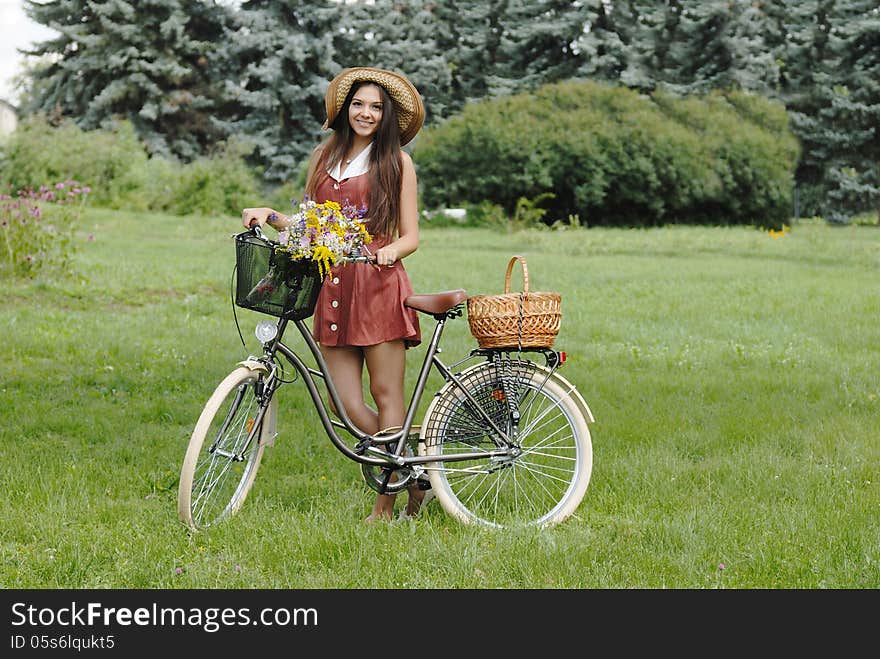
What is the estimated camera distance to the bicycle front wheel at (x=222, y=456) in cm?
399

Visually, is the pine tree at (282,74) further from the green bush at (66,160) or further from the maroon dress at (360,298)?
the maroon dress at (360,298)

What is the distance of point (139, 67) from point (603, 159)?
15624 mm

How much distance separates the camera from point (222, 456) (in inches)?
166

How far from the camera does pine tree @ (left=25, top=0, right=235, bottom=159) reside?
33031 millimetres

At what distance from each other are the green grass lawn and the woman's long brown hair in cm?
128

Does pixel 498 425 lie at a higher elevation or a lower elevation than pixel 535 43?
higher

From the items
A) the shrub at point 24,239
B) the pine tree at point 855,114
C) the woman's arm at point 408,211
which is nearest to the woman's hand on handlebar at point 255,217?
the woman's arm at point 408,211

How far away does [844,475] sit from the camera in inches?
203

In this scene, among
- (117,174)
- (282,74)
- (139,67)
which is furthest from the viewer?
(282,74)

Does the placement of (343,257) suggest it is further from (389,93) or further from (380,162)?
(389,93)

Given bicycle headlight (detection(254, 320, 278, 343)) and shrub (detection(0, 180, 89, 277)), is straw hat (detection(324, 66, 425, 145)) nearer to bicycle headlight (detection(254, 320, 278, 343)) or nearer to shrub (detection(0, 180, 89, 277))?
bicycle headlight (detection(254, 320, 278, 343))

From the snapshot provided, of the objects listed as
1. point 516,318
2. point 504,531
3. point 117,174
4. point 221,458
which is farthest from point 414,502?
point 117,174

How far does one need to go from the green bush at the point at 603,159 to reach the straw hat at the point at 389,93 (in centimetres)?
2085

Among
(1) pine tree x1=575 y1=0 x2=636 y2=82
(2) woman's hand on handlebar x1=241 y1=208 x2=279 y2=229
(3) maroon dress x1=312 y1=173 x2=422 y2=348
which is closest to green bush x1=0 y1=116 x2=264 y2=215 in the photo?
(1) pine tree x1=575 y1=0 x2=636 y2=82
